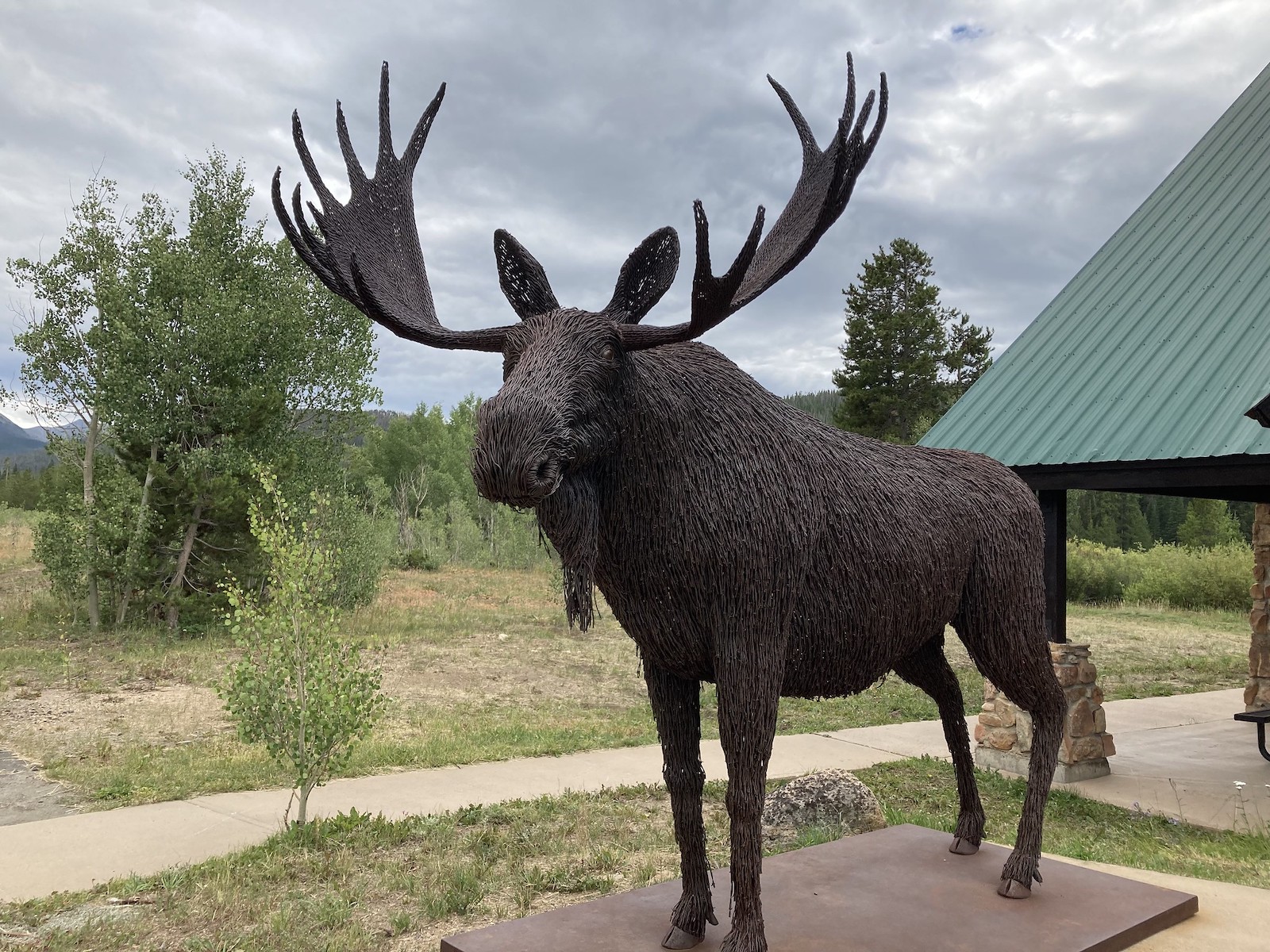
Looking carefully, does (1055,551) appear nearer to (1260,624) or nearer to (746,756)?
(1260,624)

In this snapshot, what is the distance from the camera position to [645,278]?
8.53ft

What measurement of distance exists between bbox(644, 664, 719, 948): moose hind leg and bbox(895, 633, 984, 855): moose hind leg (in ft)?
3.59

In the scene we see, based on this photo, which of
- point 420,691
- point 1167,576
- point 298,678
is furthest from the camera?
point 1167,576

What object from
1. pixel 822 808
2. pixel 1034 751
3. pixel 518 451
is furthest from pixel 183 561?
pixel 518 451

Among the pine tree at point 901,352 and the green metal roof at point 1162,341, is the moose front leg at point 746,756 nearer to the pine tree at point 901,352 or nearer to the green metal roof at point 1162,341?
the green metal roof at point 1162,341

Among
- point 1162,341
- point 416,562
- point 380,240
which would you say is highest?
point 1162,341

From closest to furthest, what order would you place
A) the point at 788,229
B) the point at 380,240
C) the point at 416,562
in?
the point at 788,229
the point at 380,240
the point at 416,562

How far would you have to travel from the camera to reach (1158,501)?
55.5 meters

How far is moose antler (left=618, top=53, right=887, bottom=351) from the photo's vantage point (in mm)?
2297

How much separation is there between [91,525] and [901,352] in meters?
23.7

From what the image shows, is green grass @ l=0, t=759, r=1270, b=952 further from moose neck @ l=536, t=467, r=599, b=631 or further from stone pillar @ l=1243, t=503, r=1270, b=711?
stone pillar @ l=1243, t=503, r=1270, b=711

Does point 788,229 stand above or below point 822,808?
A: above

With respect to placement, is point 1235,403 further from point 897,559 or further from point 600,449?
point 600,449

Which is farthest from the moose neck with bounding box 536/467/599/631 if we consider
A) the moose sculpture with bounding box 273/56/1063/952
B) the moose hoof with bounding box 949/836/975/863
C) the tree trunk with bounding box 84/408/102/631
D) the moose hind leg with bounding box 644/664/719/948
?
the tree trunk with bounding box 84/408/102/631
